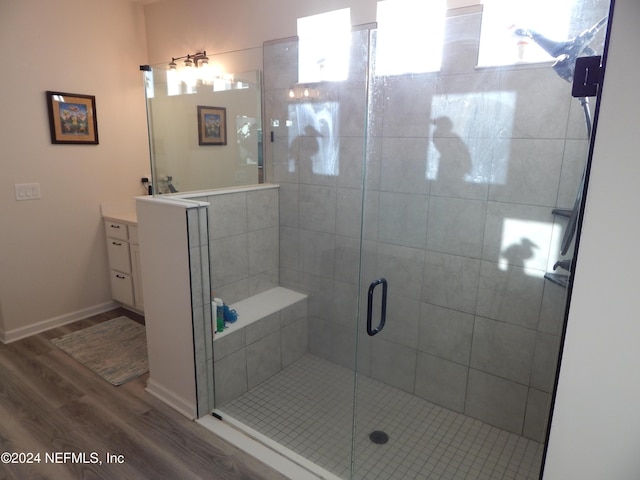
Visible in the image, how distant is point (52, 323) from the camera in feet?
11.5

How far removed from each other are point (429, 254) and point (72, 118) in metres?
3.14

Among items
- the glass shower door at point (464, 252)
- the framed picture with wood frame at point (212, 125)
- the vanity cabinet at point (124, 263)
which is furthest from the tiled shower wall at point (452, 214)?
the vanity cabinet at point (124, 263)

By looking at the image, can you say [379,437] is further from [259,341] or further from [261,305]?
[261,305]

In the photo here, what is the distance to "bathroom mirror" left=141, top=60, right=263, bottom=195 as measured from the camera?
319cm

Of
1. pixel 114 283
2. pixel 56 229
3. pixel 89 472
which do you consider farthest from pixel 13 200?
pixel 89 472

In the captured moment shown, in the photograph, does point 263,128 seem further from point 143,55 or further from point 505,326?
point 505,326

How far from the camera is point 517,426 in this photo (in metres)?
2.31

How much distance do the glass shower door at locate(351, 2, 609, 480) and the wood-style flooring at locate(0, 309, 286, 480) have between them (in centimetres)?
81

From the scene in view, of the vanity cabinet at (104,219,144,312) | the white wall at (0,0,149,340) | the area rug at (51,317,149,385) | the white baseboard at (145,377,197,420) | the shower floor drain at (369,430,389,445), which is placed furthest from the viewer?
the vanity cabinet at (104,219,144,312)

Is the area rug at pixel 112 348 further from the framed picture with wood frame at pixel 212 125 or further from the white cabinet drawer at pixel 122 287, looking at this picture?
the framed picture with wood frame at pixel 212 125

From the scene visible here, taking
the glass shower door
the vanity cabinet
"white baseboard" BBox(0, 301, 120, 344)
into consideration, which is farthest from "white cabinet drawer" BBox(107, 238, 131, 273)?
the glass shower door

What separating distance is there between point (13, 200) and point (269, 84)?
220 centimetres

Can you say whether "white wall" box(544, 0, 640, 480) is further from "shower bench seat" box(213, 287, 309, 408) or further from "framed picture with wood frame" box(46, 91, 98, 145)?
"framed picture with wood frame" box(46, 91, 98, 145)

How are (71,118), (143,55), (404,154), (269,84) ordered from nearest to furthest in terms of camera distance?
1. (404,154)
2. (269,84)
3. (71,118)
4. (143,55)
